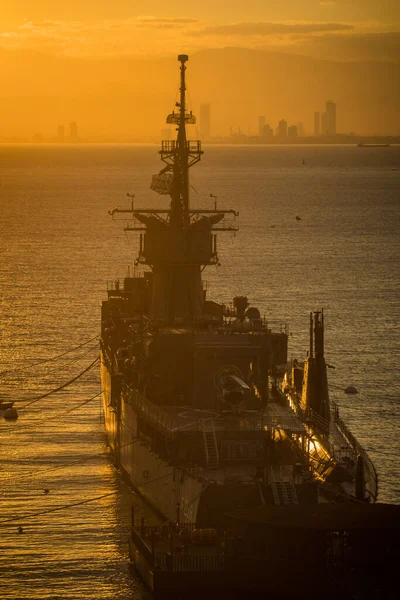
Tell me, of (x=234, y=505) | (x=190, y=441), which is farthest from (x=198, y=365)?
(x=234, y=505)

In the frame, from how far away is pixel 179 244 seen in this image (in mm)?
60188

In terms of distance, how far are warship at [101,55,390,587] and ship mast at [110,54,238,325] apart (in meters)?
0.06

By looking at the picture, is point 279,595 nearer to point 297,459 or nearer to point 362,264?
point 297,459

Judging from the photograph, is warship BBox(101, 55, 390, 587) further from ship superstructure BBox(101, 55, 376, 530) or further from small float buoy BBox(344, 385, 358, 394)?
small float buoy BBox(344, 385, 358, 394)

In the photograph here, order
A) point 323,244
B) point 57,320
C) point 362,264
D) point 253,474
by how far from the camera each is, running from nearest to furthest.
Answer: point 253,474
point 57,320
point 362,264
point 323,244

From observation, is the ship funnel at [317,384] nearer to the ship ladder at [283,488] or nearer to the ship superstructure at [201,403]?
the ship superstructure at [201,403]

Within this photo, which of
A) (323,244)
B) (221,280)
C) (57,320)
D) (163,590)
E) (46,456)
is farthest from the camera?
(323,244)

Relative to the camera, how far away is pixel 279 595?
1604 inches

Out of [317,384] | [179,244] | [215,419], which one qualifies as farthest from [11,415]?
[215,419]

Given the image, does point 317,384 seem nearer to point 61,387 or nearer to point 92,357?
point 61,387

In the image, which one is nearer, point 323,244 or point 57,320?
point 57,320

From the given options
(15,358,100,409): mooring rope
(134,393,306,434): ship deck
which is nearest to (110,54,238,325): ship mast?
(134,393,306,434): ship deck

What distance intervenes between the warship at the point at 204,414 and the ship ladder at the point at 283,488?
4 centimetres

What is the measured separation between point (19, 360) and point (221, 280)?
127 ft
